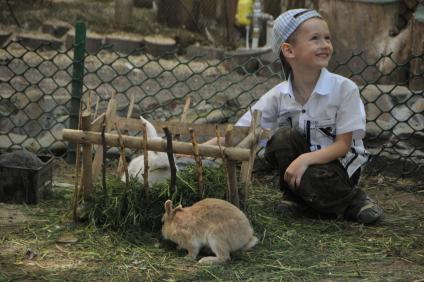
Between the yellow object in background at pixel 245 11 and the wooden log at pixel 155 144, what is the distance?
7252mm

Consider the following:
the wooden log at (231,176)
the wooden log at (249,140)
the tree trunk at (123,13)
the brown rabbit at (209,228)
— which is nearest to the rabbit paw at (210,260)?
the brown rabbit at (209,228)

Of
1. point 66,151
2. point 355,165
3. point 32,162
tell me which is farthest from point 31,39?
point 355,165

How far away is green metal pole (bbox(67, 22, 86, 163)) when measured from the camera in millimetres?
5939

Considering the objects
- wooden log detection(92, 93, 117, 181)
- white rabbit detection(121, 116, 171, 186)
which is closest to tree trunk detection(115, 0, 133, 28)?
wooden log detection(92, 93, 117, 181)

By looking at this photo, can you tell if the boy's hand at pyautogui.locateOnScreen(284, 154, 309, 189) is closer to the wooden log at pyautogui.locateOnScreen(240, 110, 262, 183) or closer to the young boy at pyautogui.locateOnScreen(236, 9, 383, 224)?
the young boy at pyautogui.locateOnScreen(236, 9, 383, 224)

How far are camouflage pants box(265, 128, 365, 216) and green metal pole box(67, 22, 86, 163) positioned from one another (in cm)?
184

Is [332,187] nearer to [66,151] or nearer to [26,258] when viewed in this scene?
[26,258]

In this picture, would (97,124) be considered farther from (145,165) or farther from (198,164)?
(198,164)

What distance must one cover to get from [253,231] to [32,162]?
1575mm

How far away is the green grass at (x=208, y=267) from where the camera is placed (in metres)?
3.77

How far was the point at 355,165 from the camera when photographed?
4766 mm

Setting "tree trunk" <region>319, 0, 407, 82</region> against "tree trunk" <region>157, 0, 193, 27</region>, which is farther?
"tree trunk" <region>157, 0, 193, 27</region>

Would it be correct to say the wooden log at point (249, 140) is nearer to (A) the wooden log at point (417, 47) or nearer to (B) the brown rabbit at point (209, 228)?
(B) the brown rabbit at point (209, 228)

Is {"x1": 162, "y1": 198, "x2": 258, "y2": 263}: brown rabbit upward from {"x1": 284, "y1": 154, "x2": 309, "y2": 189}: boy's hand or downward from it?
downward
